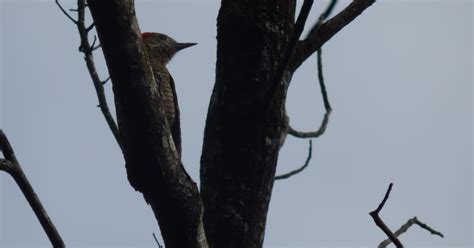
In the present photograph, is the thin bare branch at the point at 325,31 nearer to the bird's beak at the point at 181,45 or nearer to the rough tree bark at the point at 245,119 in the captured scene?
the rough tree bark at the point at 245,119

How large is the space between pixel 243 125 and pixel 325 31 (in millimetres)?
641

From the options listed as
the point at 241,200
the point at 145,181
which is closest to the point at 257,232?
the point at 241,200

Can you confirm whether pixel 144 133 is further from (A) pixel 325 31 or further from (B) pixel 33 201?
(A) pixel 325 31

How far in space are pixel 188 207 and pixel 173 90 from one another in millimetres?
3622

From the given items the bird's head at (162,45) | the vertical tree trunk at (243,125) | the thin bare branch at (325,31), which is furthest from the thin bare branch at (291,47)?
the bird's head at (162,45)

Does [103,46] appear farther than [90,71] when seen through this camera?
No

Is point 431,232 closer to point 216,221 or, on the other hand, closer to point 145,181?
point 216,221

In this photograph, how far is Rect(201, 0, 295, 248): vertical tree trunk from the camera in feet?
10.1

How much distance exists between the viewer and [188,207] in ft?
8.61

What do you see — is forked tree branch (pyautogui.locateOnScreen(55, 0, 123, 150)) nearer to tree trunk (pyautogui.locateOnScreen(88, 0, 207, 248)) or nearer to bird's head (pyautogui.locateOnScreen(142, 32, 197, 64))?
tree trunk (pyautogui.locateOnScreen(88, 0, 207, 248))

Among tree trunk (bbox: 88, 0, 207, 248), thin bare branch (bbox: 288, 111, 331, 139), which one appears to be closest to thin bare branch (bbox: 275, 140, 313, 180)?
thin bare branch (bbox: 288, 111, 331, 139)

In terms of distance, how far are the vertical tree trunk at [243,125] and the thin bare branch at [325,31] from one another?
0.11 meters

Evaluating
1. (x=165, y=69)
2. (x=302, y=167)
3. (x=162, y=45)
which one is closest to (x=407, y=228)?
(x=302, y=167)

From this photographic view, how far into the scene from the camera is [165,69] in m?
6.60
